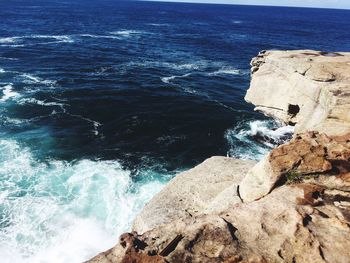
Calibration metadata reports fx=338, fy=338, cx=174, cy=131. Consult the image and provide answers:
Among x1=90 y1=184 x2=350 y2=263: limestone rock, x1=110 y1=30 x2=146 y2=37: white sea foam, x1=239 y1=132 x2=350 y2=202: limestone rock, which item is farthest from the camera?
x1=110 y1=30 x2=146 y2=37: white sea foam

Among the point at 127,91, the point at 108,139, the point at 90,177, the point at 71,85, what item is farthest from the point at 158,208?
the point at 71,85

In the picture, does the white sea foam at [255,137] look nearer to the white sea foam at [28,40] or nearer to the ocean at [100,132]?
the ocean at [100,132]

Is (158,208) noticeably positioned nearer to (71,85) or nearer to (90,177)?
(90,177)

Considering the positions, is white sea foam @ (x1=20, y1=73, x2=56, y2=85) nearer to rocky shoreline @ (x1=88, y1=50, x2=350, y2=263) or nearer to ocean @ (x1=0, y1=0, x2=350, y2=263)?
ocean @ (x1=0, y1=0, x2=350, y2=263)

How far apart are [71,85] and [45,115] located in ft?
41.0

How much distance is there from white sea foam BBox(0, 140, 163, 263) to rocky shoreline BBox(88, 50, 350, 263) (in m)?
6.06

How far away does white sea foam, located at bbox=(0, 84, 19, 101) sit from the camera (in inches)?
1771

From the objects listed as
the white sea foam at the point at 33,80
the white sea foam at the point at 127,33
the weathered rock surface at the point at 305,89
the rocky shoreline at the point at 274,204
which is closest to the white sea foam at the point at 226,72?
the white sea foam at the point at 33,80

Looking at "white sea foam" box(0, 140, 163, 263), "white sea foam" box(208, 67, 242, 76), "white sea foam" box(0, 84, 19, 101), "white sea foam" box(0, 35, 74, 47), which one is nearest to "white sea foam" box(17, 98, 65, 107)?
"white sea foam" box(0, 84, 19, 101)

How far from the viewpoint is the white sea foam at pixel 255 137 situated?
34.3 meters

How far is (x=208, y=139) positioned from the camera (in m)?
38.3

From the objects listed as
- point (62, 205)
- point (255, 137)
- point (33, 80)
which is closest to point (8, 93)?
point (33, 80)

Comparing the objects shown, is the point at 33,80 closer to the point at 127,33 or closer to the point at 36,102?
the point at 36,102

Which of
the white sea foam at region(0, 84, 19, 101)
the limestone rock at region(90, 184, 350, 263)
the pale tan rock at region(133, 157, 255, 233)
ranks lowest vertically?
the white sea foam at region(0, 84, 19, 101)
